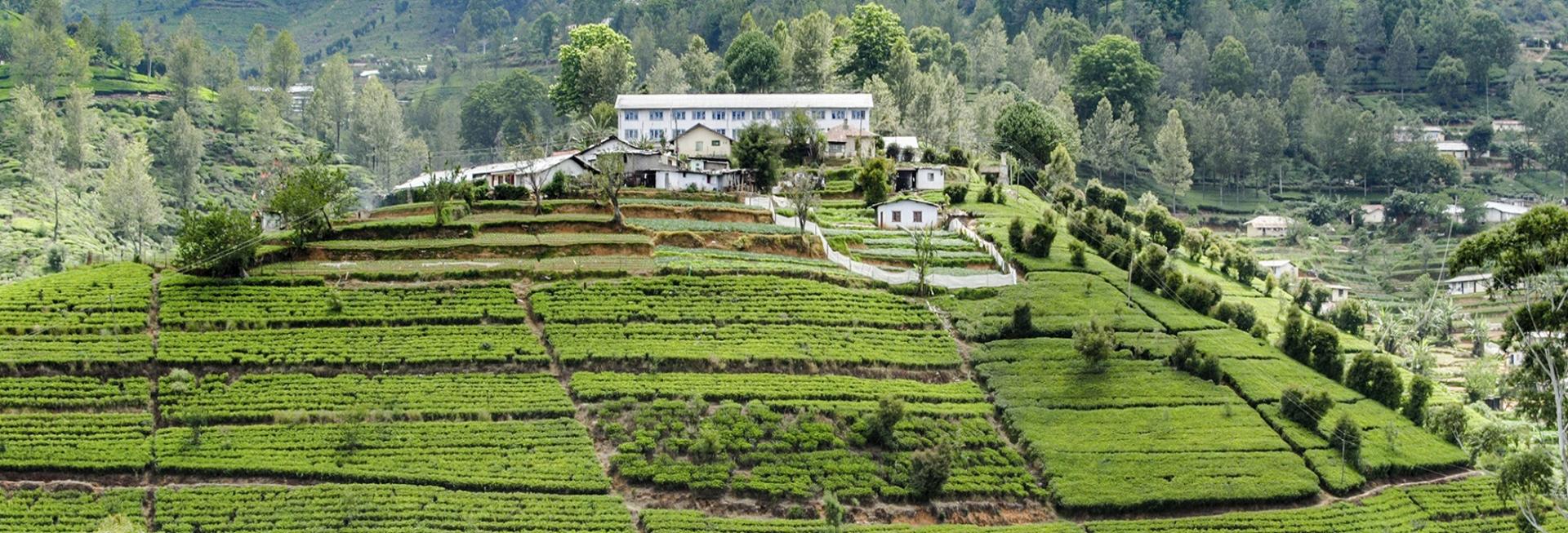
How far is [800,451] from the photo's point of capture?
65.2 m

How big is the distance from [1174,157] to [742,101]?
125ft

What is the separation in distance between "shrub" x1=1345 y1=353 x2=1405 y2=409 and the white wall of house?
81.2ft

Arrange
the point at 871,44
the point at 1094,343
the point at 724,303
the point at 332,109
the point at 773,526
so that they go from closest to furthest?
1. the point at 773,526
2. the point at 1094,343
3. the point at 724,303
4. the point at 871,44
5. the point at 332,109

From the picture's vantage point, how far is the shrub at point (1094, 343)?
7356cm

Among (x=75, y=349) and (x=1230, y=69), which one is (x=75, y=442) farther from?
(x=1230, y=69)

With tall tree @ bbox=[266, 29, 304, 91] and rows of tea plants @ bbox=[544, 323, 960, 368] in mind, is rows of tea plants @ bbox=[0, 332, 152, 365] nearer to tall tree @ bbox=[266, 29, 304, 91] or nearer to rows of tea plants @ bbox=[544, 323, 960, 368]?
rows of tea plants @ bbox=[544, 323, 960, 368]

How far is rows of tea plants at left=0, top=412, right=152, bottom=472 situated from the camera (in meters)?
60.3

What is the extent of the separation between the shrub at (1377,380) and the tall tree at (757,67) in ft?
186

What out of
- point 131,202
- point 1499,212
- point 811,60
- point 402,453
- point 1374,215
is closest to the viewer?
point 402,453

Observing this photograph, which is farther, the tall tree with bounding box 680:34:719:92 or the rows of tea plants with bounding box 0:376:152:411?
the tall tree with bounding box 680:34:719:92

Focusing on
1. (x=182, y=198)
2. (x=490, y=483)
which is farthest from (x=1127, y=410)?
(x=182, y=198)

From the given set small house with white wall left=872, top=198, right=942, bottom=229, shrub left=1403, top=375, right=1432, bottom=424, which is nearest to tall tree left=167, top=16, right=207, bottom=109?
small house with white wall left=872, top=198, right=942, bottom=229

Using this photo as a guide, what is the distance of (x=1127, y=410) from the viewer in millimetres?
70750

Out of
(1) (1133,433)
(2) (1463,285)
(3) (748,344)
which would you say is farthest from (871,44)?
(1) (1133,433)
